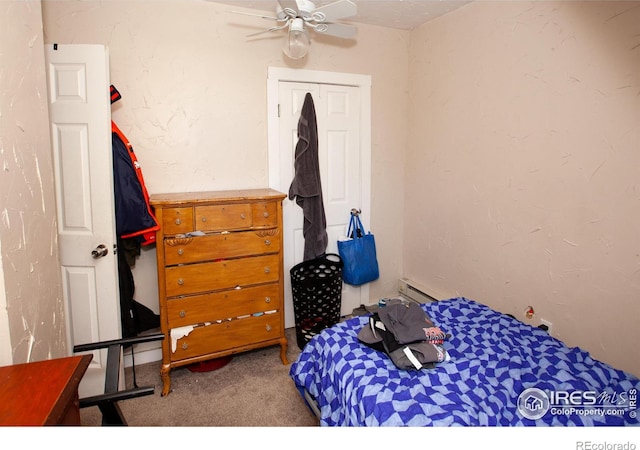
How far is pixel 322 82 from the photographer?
3.23m

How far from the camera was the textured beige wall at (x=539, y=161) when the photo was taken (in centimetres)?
204

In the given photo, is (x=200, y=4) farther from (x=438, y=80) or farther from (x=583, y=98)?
(x=583, y=98)

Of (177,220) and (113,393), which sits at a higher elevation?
(177,220)

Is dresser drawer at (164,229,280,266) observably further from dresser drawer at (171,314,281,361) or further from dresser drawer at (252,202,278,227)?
dresser drawer at (171,314,281,361)

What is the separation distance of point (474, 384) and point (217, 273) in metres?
1.62

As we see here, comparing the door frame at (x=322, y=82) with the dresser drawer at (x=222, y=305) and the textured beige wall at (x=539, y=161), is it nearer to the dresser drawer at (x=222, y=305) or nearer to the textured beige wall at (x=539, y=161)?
the textured beige wall at (x=539, y=161)

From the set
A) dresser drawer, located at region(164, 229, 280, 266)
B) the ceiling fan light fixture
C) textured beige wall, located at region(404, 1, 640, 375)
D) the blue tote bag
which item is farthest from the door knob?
textured beige wall, located at region(404, 1, 640, 375)

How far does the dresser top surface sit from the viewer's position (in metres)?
2.42

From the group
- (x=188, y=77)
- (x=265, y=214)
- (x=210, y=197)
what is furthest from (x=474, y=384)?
(x=188, y=77)

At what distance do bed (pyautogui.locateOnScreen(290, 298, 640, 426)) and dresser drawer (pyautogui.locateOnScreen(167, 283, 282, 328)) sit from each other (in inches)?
25.4

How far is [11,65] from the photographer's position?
4.66ft

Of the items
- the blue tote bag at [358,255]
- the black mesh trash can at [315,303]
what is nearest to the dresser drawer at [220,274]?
the black mesh trash can at [315,303]

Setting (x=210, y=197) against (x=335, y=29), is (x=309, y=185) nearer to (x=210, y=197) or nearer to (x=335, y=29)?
(x=210, y=197)
